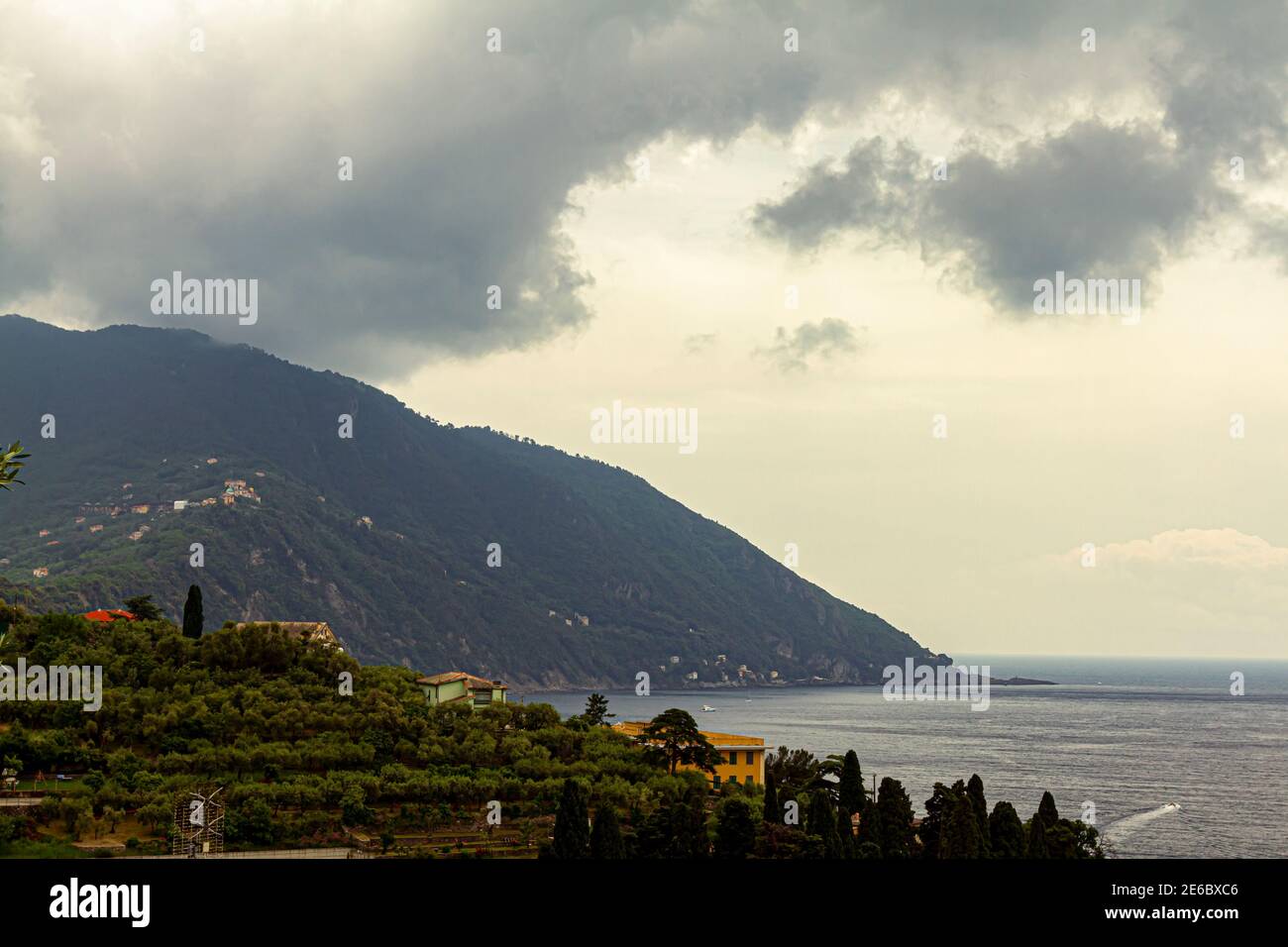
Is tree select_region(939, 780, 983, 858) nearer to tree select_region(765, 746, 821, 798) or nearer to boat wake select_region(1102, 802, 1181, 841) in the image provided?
tree select_region(765, 746, 821, 798)

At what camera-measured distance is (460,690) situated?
321 feet

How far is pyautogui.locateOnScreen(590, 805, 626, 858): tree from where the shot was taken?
54.1 m

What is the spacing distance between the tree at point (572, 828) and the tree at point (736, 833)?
9.80m

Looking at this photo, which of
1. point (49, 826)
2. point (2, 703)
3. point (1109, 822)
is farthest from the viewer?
point (1109, 822)

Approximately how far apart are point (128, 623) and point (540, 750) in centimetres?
3477

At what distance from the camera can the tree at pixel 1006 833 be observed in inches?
2680

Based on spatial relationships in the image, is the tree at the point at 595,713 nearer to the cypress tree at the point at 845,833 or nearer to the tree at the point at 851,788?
the tree at the point at 851,788

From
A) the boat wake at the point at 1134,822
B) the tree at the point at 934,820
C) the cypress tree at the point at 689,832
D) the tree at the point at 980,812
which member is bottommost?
the boat wake at the point at 1134,822

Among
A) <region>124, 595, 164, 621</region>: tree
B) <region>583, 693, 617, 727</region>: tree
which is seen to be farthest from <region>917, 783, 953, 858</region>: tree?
<region>124, 595, 164, 621</region>: tree

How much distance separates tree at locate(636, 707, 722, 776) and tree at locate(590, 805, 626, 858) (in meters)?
25.0

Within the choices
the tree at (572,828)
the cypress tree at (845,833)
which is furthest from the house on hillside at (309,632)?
the tree at (572,828)

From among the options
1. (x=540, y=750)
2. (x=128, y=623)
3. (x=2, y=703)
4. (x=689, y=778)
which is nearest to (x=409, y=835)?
(x=540, y=750)
